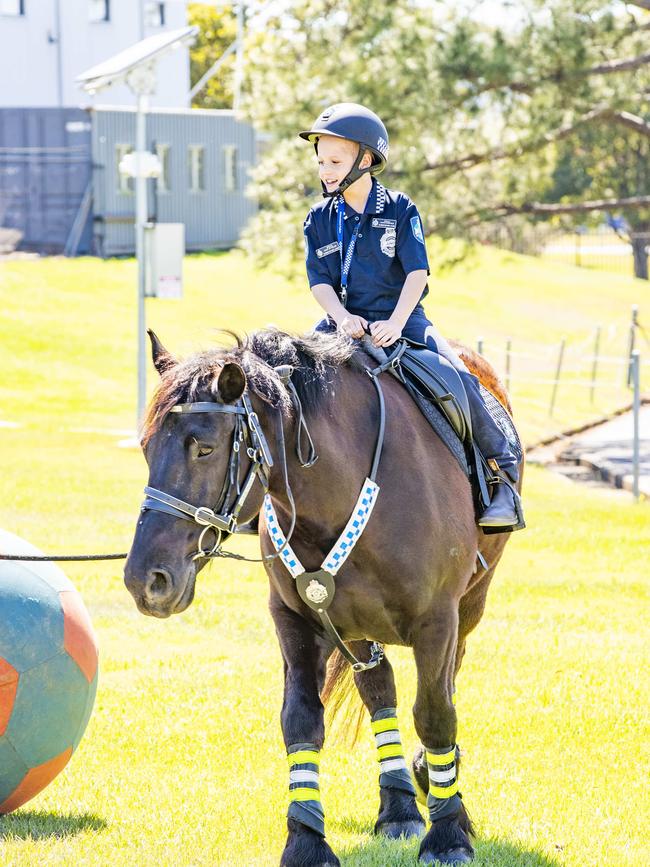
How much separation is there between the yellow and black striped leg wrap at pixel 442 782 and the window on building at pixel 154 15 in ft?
143

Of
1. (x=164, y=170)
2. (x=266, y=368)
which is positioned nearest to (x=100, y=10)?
(x=164, y=170)

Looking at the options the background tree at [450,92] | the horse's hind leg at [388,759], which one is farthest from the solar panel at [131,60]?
the horse's hind leg at [388,759]

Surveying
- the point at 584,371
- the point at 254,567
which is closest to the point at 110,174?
the point at 584,371

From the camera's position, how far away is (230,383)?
4.00 meters

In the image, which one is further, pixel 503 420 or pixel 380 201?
pixel 503 420

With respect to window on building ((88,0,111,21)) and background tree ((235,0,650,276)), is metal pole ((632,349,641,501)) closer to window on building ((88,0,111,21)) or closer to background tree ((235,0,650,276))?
background tree ((235,0,650,276))

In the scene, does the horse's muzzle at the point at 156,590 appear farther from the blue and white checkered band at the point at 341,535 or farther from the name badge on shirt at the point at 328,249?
the name badge on shirt at the point at 328,249

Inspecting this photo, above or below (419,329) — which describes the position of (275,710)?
below

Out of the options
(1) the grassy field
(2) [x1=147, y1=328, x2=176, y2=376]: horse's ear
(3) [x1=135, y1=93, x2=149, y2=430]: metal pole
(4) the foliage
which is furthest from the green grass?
(4) the foliage

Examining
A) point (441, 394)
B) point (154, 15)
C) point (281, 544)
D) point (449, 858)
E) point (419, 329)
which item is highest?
point (154, 15)

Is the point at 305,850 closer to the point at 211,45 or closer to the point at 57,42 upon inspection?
the point at 57,42

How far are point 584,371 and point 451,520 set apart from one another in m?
25.2

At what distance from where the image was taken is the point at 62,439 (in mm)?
20453

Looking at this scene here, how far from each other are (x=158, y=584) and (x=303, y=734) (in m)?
1.12
